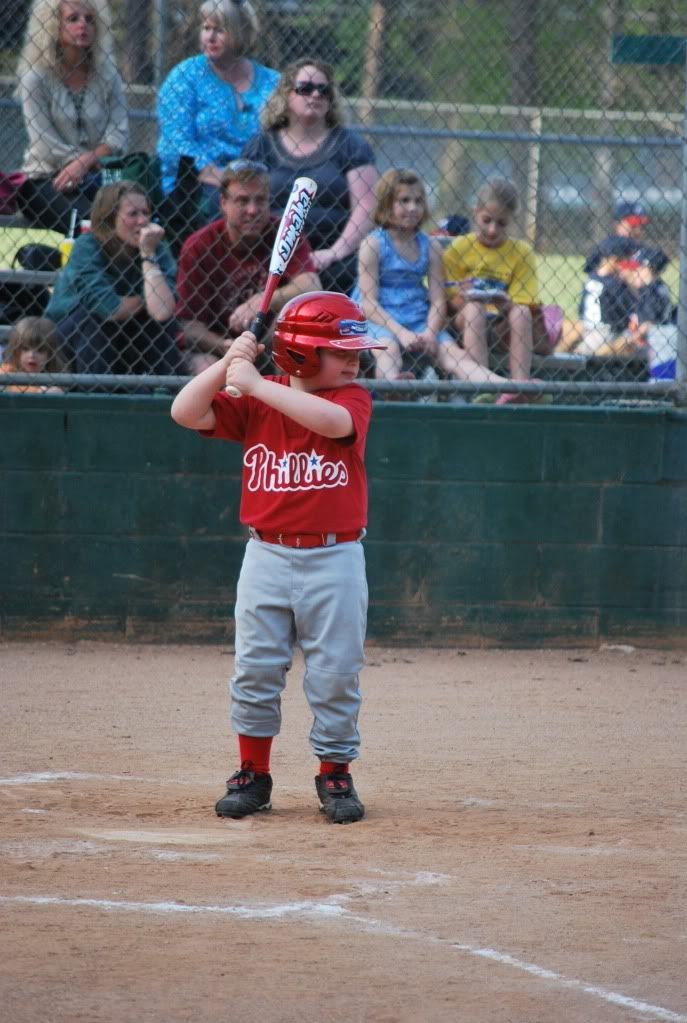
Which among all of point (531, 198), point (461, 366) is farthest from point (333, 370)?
point (531, 198)

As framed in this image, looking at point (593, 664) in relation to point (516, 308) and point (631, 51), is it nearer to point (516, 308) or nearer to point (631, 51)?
point (516, 308)

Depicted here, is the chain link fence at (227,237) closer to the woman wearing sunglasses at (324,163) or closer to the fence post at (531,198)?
the woman wearing sunglasses at (324,163)

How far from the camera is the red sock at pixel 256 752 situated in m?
4.16

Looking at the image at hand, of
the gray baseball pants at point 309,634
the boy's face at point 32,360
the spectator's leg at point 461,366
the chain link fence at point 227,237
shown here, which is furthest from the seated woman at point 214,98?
the gray baseball pants at point 309,634

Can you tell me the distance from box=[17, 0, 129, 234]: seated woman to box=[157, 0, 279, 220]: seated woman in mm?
Result: 272

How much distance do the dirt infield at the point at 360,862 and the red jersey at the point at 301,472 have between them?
86 centimetres

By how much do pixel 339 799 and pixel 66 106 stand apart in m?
4.41

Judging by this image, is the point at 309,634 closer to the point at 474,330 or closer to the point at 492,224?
the point at 474,330

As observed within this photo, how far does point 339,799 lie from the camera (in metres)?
4.05

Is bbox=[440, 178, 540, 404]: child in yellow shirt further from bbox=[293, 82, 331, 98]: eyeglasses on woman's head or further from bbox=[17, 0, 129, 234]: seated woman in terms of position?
bbox=[17, 0, 129, 234]: seated woman

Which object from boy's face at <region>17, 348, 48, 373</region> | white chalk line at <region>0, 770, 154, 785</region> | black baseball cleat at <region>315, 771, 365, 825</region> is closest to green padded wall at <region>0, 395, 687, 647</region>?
boy's face at <region>17, 348, 48, 373</region>

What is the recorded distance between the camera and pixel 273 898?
3.26 m

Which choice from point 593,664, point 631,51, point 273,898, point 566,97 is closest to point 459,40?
point 566,97

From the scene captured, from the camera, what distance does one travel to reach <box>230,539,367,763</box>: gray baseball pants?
407 centimetres
